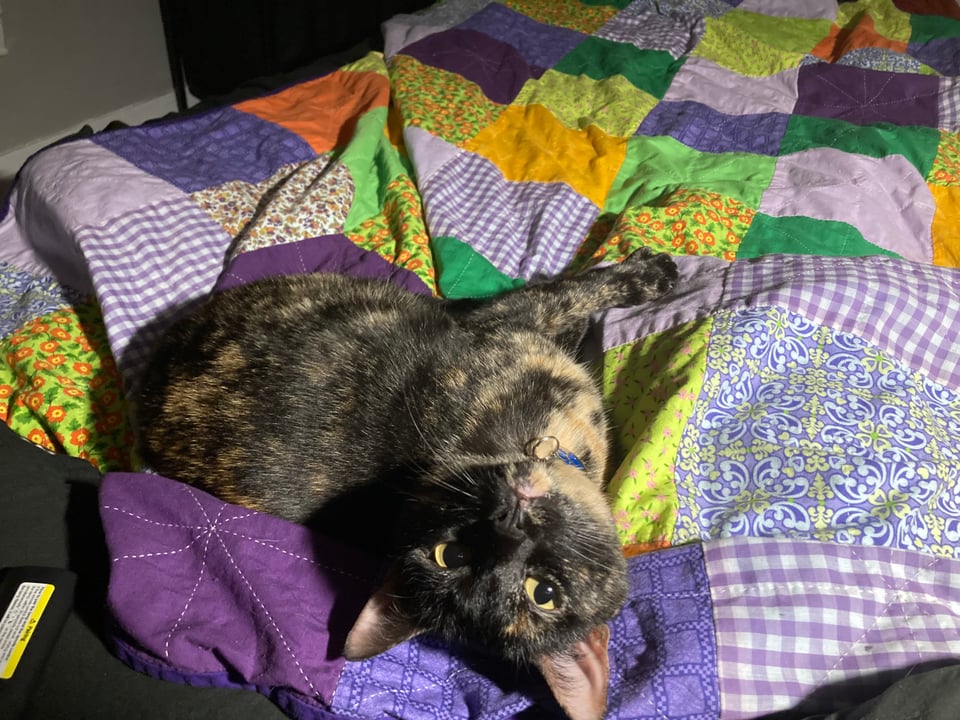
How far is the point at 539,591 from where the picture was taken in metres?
0.97

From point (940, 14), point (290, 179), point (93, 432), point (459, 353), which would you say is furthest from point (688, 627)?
point (940, 14)

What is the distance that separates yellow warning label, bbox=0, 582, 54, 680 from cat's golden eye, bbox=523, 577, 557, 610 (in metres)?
0.76

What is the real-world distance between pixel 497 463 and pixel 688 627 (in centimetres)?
35

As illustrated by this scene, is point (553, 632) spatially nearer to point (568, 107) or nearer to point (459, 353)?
point (459, 353)

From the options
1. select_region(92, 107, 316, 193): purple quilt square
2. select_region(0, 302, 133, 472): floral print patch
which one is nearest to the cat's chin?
select_region(0, 302, 133, 472): floral print patch

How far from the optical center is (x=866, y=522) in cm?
103

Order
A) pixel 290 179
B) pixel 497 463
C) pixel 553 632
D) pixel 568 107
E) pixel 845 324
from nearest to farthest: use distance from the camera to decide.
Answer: pixel 553 632 < pixel 497 463 < pixel 845 324 < pixel 290 179 < pixel 568 107

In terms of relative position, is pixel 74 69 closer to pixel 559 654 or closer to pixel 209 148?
pixel 209 148

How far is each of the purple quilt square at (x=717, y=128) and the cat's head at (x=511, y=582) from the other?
129cm

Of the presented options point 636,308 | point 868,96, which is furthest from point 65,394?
point 868,96

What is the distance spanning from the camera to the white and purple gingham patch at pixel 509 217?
165cm

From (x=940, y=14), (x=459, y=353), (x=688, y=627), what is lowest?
(x=688, y=627)

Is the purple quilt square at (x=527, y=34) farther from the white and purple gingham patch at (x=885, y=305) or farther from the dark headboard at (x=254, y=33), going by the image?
the white and purple gingham patch at (x=885, y=305)

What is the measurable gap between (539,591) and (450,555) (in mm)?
131
